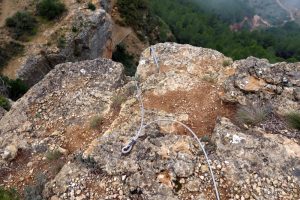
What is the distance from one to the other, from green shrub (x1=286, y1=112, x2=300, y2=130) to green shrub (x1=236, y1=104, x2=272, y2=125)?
0.53 metres

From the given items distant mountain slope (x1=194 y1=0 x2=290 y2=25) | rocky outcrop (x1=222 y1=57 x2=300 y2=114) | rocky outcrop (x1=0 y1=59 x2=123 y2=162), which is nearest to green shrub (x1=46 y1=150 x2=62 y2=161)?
rocky outcrop (x1=0 y1=59 x2=123 y2=162)

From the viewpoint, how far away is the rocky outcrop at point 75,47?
24.8 m

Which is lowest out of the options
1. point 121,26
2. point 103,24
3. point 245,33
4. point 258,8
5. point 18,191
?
point 258,8

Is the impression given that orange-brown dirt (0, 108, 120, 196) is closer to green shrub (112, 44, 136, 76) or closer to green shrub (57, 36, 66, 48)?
green shrub (57, 36, 66, 48)

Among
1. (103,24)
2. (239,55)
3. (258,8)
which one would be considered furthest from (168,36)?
(258,8)

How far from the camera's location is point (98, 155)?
27.5 ft

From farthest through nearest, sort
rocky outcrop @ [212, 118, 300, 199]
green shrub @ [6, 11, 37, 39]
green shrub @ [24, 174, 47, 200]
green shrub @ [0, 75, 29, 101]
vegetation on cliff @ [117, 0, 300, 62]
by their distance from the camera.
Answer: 1. vegetation on cliff @ [117, 0, 300, 62]
2. green shrub @ [6, 11, 37, 39]
3. green shrub @ [0, 75, 29, 101]
4. green shrub @ [24, 174, 47, 200]
5. rocky outcrop @ [212, 118, 300, 199]

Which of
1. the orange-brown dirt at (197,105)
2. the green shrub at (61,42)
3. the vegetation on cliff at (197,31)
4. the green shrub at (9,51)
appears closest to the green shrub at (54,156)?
the orange-brown dirt at (197,105)

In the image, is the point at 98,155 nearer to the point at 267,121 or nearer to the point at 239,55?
the point at 267,121

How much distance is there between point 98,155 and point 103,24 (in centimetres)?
2066

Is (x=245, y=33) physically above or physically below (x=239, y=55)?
below

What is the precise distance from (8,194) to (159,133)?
13.0 feet

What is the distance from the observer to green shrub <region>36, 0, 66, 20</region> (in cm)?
2714

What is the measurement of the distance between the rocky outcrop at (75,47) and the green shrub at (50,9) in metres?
1.06
